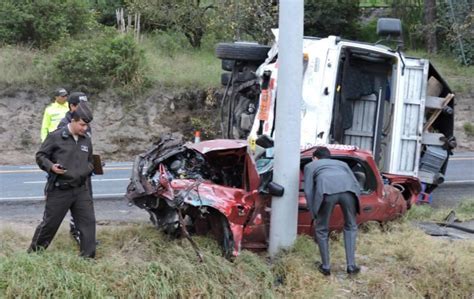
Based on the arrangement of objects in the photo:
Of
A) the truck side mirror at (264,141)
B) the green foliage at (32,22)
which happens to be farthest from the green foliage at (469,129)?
the truck side mirror at (264,141)

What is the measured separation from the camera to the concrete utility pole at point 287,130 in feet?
24.6

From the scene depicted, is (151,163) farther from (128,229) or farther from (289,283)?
(289,283)

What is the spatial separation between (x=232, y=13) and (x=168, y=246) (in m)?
16.1

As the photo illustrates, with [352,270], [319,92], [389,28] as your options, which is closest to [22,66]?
[319,92]

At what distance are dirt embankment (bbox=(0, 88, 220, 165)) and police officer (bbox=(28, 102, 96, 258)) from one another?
35.3ft

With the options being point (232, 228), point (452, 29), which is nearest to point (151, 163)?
point (232, 228)

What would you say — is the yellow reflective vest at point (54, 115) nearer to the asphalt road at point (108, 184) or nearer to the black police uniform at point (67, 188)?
the black police uniform at point (67, 188)

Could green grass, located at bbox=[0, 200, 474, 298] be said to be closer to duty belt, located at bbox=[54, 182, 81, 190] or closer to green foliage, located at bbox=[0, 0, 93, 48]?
duty belt, located at bbox=[54, 182, 81, 190]

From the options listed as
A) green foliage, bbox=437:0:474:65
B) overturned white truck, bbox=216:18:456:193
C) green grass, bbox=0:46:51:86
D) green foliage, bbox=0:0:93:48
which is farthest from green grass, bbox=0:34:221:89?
green foliage, bbox=437:0:474:65

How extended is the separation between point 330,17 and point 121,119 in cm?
1056

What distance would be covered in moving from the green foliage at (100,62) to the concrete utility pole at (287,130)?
12376mm

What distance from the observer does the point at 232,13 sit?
74.2ft

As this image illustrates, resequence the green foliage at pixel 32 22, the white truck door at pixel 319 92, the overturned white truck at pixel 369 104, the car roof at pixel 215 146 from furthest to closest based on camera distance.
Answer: the green foliage at pixel 32 22, the overturned white truck at pixel 369 104, the white truck door at pixel 319 92, the car roof at pixel 215 146

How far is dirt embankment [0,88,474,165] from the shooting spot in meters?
18.2
